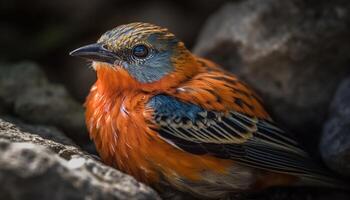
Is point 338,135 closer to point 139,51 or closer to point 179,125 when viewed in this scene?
point 179,125

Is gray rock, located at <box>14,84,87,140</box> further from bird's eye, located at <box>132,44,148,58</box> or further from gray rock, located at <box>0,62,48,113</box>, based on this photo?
bird's eye, located at <box>132,44,148,58</box>

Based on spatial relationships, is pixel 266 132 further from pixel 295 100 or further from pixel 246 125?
pixel 295 100

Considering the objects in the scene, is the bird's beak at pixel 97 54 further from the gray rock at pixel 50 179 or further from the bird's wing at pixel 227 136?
the gray rock at pixel 50 179

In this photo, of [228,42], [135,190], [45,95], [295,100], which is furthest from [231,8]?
[135,190]

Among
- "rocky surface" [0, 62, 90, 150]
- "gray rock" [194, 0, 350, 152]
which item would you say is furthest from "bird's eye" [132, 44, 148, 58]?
"gray rock" [194, 0, 350, 152]

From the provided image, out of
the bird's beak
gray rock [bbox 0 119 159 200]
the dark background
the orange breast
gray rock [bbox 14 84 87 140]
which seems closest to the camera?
gray rock [bbox 0 119 159 200]

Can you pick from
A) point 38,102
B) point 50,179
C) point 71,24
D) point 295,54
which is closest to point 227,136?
point 295,54

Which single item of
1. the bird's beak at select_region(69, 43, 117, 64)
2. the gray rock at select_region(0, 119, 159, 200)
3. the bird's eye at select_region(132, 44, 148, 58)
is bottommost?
the gray rock at select_region(0, 119, 159, 200)
